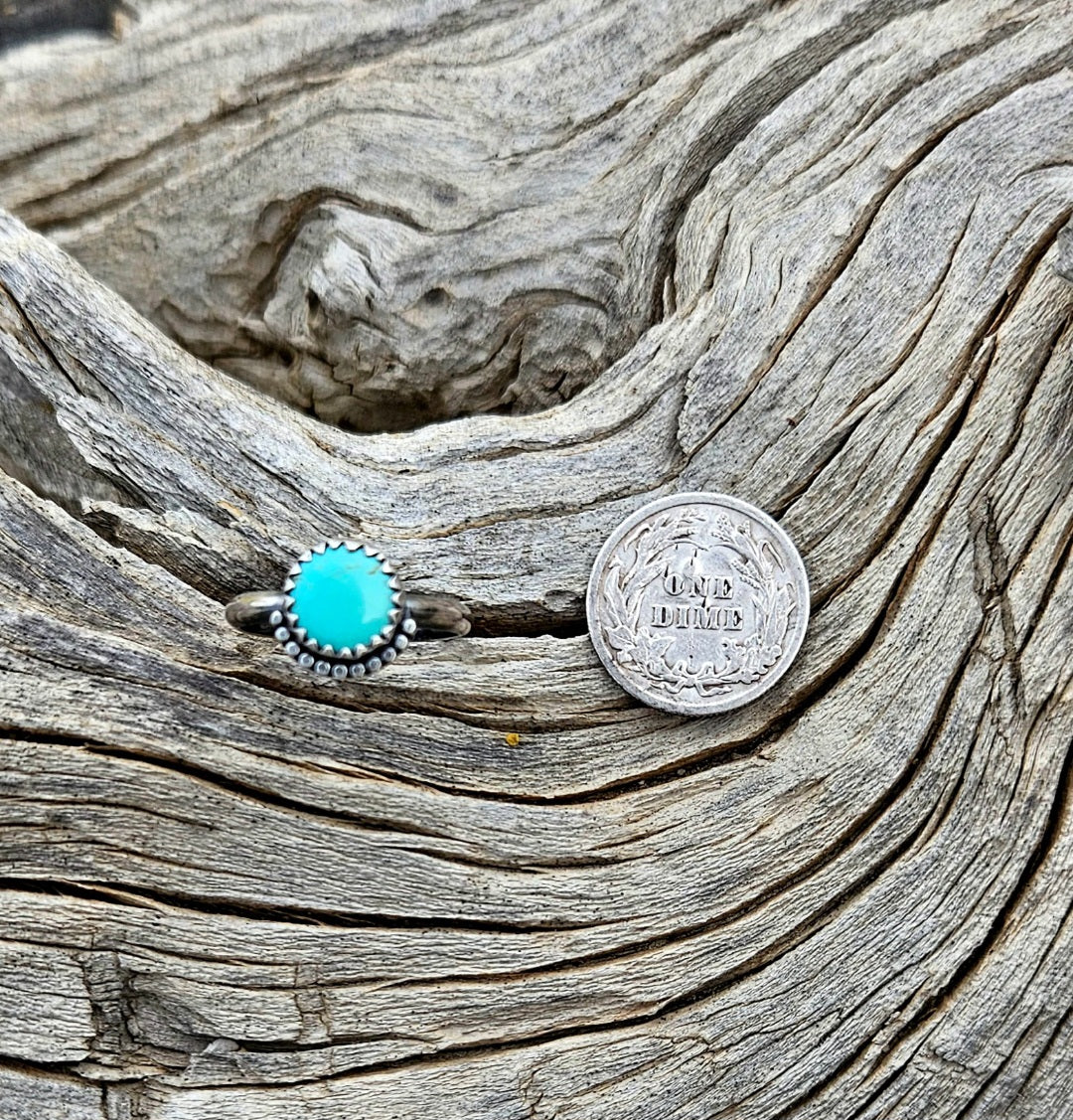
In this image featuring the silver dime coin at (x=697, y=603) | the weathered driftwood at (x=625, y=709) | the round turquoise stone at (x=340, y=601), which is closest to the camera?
the round turquoise stone at (x=340, y=601)

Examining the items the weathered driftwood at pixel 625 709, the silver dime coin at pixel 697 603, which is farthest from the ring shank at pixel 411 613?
the silver dime coin at pixel 697 603

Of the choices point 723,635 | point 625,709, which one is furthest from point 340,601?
point 723,635

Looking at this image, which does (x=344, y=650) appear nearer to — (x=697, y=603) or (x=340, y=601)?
(x=340, y=601)

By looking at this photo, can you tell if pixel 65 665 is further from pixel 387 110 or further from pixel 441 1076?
pixel 387 110

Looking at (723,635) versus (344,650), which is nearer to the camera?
(344,650)

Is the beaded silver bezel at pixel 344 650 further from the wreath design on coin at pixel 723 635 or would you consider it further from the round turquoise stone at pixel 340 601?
the wreath design on coin at pixel 723 635

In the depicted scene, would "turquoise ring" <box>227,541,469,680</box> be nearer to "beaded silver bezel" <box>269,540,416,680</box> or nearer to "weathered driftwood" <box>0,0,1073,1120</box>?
"beaded silver bezel" <box>269,540,416,680</box>
